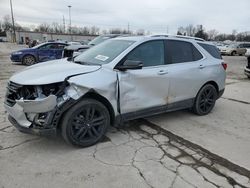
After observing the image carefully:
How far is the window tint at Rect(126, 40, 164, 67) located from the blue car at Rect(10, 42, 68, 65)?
11.7 meters

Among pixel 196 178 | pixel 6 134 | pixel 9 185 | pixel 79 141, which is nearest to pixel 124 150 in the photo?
pixel 79 141

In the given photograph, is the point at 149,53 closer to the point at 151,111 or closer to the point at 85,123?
the point at 151,111

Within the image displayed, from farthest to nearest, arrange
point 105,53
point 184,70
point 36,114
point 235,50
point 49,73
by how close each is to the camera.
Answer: point 235,50 → point 184,70 → point 105,53 → point 49,73 → point 36,114

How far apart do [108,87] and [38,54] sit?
505 inches

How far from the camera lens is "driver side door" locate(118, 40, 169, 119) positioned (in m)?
4.09

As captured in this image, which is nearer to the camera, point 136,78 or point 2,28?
point 136,78

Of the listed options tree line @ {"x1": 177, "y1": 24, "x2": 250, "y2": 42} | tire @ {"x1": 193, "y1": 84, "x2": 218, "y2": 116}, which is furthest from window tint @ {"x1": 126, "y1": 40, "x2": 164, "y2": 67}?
tree line @ {"x1": 177, "y1": 24, "x2": 250, "y2": 42}

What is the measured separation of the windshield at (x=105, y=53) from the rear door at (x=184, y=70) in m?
0.87

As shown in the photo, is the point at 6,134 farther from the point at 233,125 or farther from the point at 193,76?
the point at 233,125

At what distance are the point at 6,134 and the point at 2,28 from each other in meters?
116

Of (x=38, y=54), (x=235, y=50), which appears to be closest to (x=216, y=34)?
(x=235, y=50)

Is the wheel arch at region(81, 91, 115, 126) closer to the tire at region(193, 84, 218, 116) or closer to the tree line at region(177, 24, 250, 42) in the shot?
the tire at region(193, 84, 218, 116)

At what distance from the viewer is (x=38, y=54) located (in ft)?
50.6

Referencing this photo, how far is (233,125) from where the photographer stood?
500 cm
